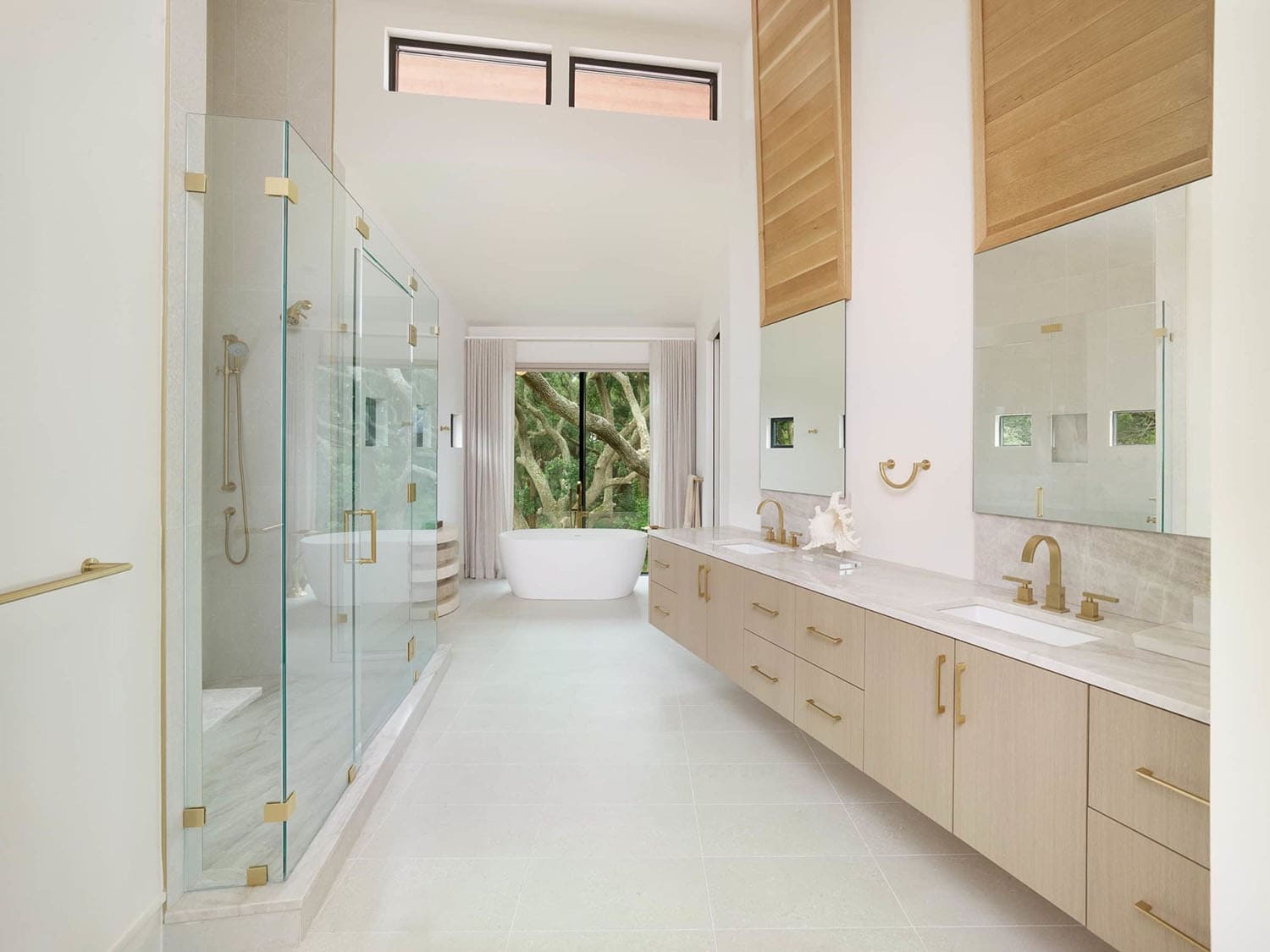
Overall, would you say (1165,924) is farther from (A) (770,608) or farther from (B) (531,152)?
(B) (531,152)

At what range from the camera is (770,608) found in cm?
244

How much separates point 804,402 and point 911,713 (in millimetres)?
1807

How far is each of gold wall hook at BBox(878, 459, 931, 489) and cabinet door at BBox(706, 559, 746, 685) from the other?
0.70 metres

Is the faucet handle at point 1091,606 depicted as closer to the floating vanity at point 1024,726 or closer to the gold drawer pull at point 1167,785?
the floating vanity at point 1024,726

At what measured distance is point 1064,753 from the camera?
4.21ft

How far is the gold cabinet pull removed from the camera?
160 centimetres

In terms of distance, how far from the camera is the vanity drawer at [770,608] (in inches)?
91.0

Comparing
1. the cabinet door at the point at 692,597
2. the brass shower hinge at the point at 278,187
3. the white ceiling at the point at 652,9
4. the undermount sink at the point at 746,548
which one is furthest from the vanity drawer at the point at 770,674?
the white ceiling at the point at 652,9

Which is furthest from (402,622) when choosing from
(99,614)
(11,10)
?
(11,10)

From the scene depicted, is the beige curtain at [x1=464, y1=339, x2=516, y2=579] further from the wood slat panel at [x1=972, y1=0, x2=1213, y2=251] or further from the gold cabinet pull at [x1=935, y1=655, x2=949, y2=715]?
the gold cabinet pull at [x1=935, y1=655, x2=949, y2=715]

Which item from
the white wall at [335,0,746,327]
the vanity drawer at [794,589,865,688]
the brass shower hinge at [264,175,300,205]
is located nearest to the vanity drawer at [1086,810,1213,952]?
the vanity drawer at [794,589,865,688]

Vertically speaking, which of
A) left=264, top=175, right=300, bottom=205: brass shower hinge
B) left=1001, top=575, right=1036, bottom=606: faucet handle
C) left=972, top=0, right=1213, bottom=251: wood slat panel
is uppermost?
left=972, top=0, right=1213, bottom=251: wood slat panel

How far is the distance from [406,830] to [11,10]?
216 centimetres

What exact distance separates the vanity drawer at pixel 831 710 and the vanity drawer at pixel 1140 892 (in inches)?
28.0
